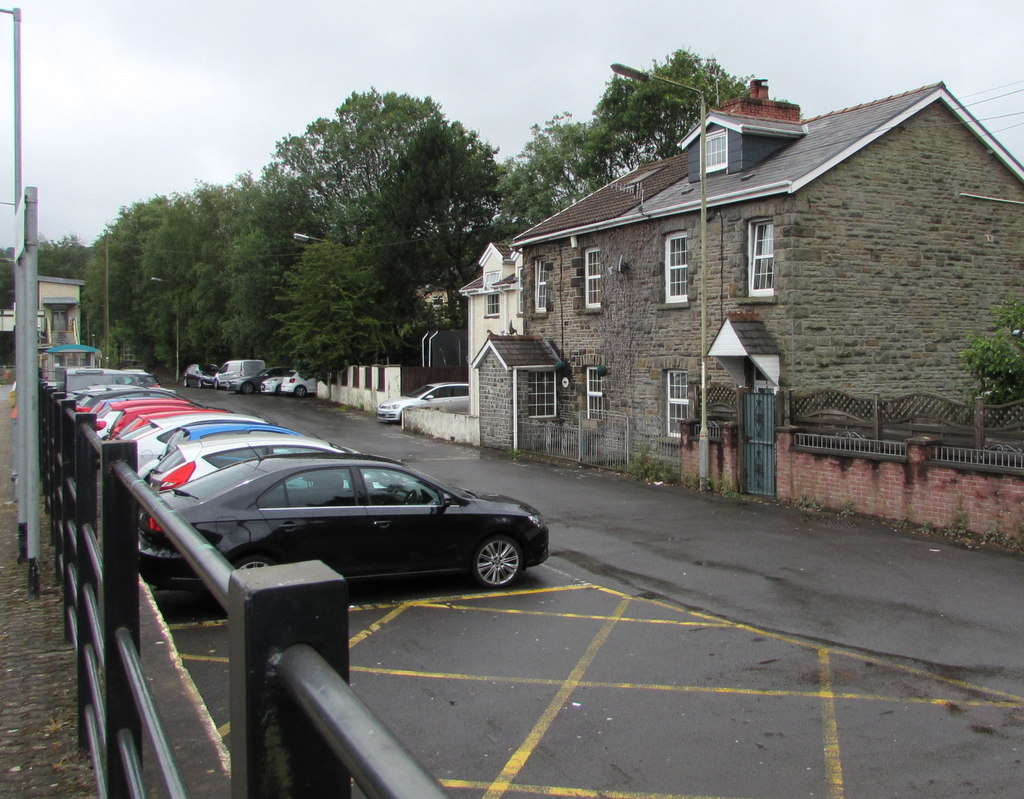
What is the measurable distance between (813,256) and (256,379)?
4217cm

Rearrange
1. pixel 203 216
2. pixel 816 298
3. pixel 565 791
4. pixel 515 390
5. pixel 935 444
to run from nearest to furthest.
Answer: pixel 565 791 < pixel 935 444 < pixel 816 298 < pixel 515 390 < pixel 203 216

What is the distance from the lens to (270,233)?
55656mm

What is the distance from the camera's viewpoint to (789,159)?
22672mm

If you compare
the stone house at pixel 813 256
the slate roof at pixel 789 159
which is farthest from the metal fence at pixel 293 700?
the slate roof at pixel 789 159

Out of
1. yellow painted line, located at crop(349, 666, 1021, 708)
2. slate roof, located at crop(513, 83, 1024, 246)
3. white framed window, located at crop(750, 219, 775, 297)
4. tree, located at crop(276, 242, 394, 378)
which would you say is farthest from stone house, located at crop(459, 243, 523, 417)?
yellow painted line, located at crop(349, 666, 1021, 708)

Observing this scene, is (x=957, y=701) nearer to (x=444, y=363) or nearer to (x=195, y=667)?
(x=195, y=667)

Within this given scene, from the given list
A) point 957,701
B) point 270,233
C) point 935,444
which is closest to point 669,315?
point 935,444

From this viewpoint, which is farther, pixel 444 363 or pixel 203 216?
pixel 203 216

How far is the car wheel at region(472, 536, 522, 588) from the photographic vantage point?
452 inches

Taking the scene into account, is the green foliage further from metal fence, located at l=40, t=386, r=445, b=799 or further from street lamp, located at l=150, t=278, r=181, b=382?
street lamp, located at l=150, t=278, r=181, b=382

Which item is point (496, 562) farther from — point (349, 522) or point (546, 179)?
point (546, 179)

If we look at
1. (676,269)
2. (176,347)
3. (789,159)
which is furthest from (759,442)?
(176,347)

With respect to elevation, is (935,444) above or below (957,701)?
above

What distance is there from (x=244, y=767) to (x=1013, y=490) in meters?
15.9
